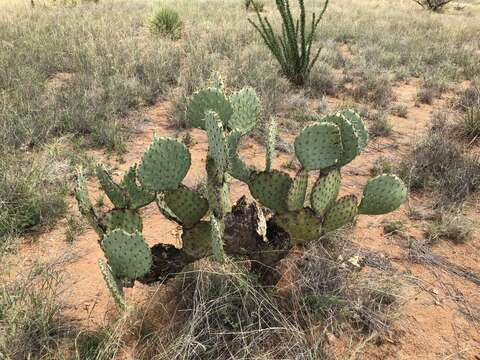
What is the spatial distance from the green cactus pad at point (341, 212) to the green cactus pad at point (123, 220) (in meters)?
1.15

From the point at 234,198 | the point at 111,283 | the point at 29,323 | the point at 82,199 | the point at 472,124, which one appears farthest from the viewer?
the point at 472,124

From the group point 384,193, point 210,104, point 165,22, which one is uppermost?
point 210,104

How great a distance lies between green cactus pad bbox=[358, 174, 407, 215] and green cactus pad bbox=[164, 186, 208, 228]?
1.04 meters

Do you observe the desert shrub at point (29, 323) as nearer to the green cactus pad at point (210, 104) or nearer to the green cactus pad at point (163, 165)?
the green cactus pad at point (163, 165)

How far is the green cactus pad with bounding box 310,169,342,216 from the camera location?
2561 mm

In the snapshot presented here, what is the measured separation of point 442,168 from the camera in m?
4.41

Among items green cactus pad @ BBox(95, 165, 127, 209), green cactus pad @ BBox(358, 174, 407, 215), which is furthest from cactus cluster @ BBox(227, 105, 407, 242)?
green cactus pad @ BBox(95, 165, 127, 209)

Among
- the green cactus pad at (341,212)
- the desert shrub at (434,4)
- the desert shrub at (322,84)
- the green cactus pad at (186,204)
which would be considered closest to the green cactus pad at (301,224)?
the green cactus pad at (341,212)

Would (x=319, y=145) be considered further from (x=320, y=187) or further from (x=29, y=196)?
(x=29, y=196)

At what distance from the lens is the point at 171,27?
9.41 m

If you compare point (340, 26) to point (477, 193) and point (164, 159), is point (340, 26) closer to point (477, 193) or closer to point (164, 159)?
point (477, 193)

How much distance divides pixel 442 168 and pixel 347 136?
232 cm

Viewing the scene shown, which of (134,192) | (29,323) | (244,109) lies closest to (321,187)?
(244,109)

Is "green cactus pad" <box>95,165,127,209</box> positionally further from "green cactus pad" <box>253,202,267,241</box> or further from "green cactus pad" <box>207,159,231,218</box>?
"green cactus pad" <box>253,202,267,241</box>
